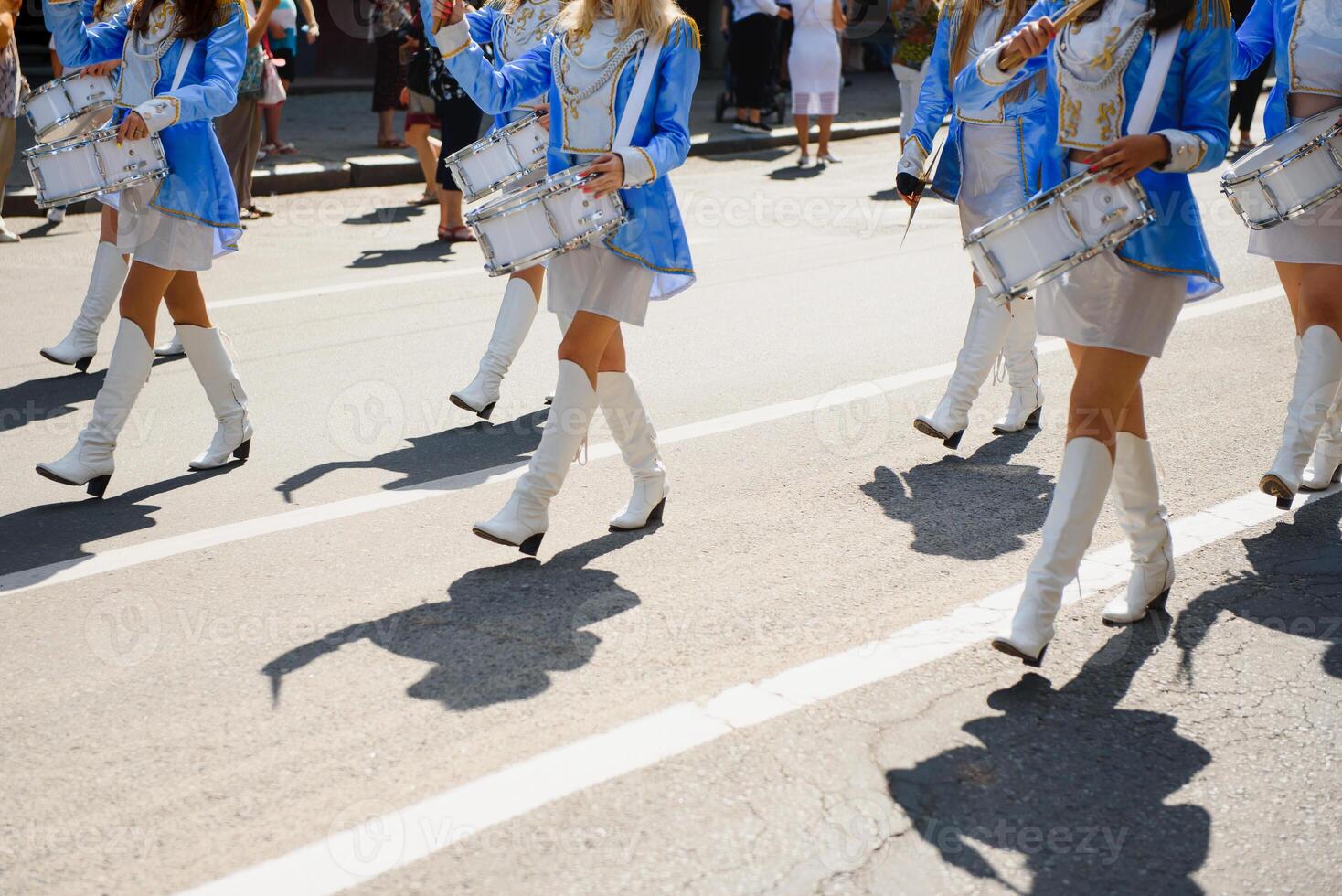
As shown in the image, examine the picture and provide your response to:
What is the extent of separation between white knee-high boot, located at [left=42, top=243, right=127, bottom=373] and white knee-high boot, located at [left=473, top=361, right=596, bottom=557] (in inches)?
136

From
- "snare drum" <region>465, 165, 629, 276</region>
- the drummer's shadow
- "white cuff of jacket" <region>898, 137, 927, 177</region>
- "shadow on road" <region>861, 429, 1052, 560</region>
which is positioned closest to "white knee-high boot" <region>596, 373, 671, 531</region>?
"snare drum" <region>465, 165, 629, 276</region>

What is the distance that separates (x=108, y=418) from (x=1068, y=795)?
3.67 metres

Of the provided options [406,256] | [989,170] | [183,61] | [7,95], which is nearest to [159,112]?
[183,61]

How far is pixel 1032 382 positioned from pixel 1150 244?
2505 millimetres

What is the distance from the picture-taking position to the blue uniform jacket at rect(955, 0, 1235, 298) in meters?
3.75

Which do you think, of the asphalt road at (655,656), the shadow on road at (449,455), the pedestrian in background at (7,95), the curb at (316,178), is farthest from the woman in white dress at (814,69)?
the shadow on road at (449,455)

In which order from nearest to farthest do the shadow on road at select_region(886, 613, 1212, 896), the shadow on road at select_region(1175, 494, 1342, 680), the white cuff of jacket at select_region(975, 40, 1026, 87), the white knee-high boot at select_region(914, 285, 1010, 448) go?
the shadow on road at select_region(886, 613, 1212, 896), the white cuff of jacket at select_region(975, 40, 1026, 87), the shadow on road at select_region(1175, 494, 1342, 680), the white knee-high boot at select_region(914, 285, 1010, 448)

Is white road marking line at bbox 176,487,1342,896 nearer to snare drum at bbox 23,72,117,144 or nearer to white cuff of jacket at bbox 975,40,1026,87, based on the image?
white cuff of jacket at bbox 975,40,1026,87

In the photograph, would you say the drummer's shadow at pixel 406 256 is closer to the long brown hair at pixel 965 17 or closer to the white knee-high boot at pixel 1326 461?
the long brown hair at pixel 965 17

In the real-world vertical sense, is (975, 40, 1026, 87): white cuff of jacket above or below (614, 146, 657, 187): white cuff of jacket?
above

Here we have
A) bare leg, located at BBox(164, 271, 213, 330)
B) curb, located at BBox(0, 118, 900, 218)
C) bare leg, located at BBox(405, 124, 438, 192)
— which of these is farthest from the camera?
bare leg, located at BBox(405, 124, 438, 192)

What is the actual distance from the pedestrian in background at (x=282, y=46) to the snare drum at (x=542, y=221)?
8033mm

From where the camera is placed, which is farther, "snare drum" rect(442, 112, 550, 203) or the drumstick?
"snare drum" rect(442, 112, 550, 203)

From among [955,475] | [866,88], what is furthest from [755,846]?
[866,88]
